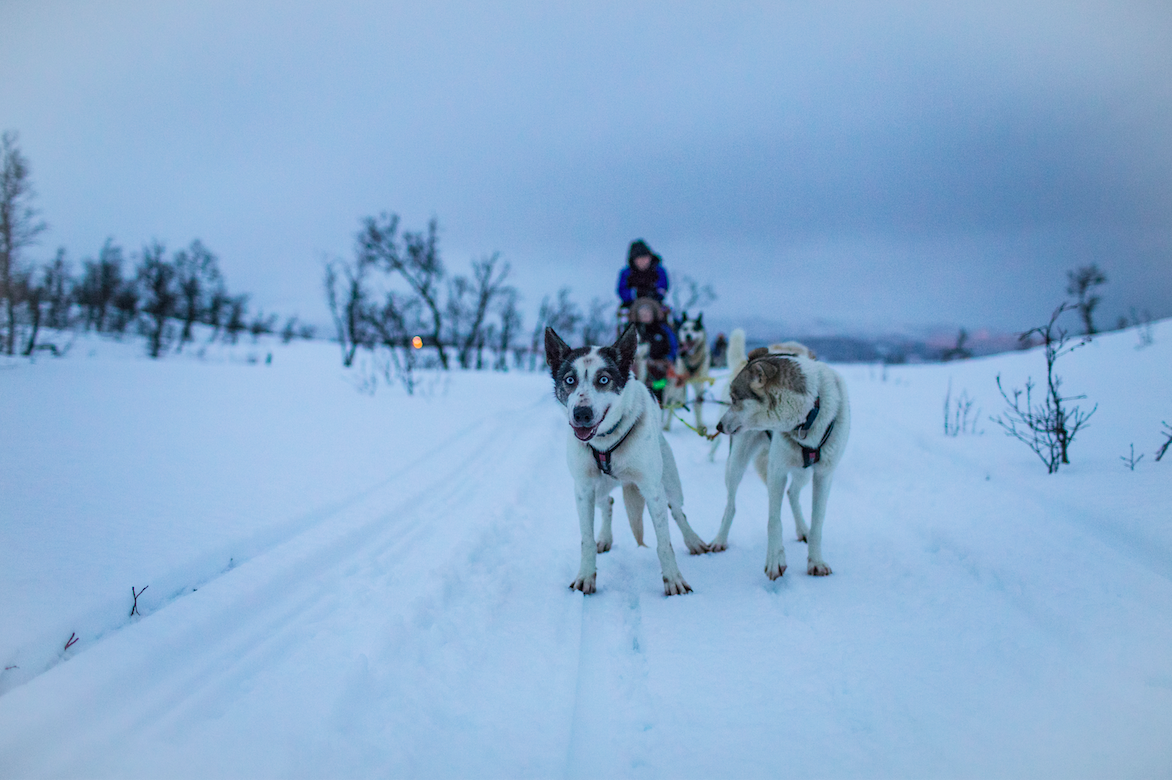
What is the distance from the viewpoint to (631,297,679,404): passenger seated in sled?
7.21 metres

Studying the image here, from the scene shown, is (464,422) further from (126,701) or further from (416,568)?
(126,701)

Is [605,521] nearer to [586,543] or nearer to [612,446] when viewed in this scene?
[586,543]

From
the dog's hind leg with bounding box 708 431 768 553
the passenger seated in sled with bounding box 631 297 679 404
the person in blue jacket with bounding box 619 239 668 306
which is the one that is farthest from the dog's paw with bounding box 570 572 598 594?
the person in blue jacket with bounding box 619 239 668 306

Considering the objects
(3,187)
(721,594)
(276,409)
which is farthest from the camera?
(276,409)

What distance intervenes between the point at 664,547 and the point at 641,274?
554 centimetres

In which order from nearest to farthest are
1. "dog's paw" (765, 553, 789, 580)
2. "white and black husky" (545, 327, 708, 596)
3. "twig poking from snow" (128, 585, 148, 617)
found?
1. "twig poking from snow" (128, 585, 148, 617)
2. "white and black husky" (545, 327, 708, 596)
3. "dog's paw" (765, 553, 789, 580)

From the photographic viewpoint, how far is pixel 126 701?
65.0 inches

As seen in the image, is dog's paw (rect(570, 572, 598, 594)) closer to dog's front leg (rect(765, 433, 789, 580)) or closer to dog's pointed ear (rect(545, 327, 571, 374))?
dog's front leg (rect(765, 433, 789, 580))

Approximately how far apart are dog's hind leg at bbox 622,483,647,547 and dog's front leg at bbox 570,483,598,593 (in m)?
0.40

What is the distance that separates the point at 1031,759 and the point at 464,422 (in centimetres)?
761

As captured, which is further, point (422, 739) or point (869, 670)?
point (869, 670)

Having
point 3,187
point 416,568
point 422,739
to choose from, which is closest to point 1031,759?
point 422,739

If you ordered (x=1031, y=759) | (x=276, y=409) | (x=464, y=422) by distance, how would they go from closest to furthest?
(x=1031, y=759) < (x=276, y=409) < (x=464, y=422)

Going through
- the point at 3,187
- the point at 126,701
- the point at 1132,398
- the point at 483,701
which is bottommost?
the point at 483,701
